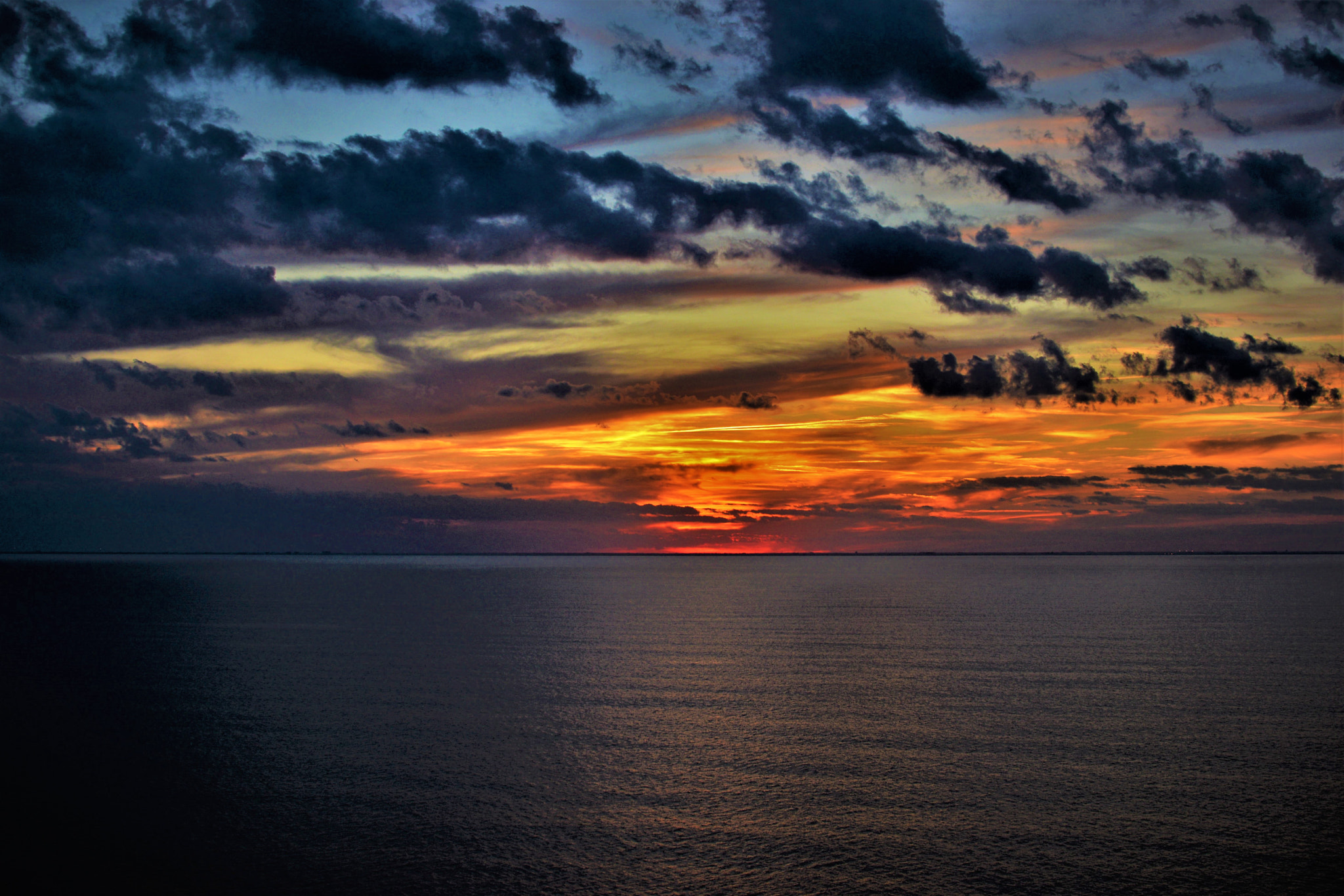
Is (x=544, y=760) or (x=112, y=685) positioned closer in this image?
(x=544, y=760)

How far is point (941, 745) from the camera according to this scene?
32156 mm

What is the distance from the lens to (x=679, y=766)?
29.8m

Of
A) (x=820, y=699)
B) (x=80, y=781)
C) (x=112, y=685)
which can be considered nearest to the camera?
(x=80, y=781)

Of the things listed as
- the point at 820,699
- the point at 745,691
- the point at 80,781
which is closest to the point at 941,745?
the point at 820,699

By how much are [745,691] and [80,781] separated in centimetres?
2771

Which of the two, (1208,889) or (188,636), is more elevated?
(1208,889)

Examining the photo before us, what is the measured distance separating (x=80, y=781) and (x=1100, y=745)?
1348 inches

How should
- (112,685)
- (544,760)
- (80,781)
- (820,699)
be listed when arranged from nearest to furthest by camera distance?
(80,781) < (544,760) < (820,699) < (112,685)

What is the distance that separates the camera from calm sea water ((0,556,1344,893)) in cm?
2152

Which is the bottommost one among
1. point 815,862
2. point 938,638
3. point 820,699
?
point 938,638

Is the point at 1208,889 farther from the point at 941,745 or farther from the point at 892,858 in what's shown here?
the point at 941,745

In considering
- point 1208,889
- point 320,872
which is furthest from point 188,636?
point 1208,889

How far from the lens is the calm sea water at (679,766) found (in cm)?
2152

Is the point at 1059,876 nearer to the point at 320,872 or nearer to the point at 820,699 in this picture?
the point at 320,872
